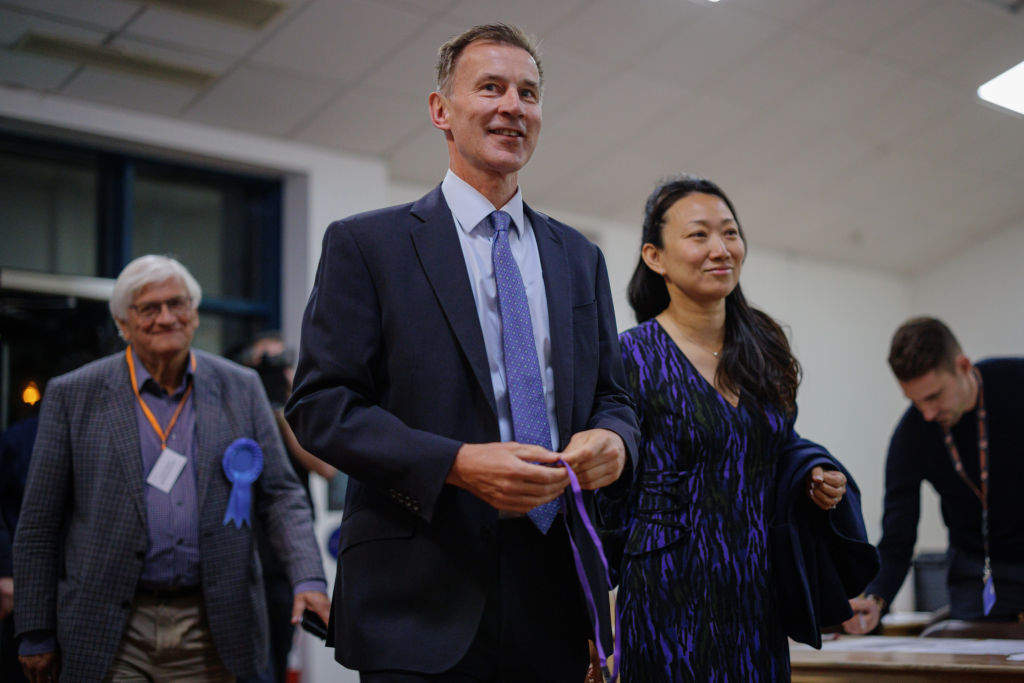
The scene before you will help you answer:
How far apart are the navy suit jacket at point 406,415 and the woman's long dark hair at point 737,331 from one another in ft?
2.44

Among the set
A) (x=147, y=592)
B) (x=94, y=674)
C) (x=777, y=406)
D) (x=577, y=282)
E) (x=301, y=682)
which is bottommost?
(x=301, y=682)

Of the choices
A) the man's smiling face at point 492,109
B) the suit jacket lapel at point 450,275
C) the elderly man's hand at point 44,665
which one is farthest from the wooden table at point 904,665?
the elderly man's hand at point 44,665

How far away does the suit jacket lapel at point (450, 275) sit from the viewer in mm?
1480

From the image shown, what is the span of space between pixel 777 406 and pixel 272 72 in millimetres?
4070

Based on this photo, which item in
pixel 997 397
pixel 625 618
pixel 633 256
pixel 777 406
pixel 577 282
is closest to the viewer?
pixel 577 282

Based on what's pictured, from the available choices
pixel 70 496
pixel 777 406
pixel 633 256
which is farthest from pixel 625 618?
pixel 633 256

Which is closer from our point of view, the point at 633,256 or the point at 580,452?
the point at 580,452

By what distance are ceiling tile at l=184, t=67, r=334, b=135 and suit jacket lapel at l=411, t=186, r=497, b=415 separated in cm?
425

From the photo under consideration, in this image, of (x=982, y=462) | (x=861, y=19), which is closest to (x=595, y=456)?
(x=982, y=462)

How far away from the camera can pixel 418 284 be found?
1530 millimetres

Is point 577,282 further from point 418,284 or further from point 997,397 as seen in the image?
point 997,397

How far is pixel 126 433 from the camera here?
8.20 feet

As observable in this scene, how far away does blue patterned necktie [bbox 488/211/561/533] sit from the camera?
1.48 m

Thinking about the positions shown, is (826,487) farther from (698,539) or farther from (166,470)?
(166,470)
